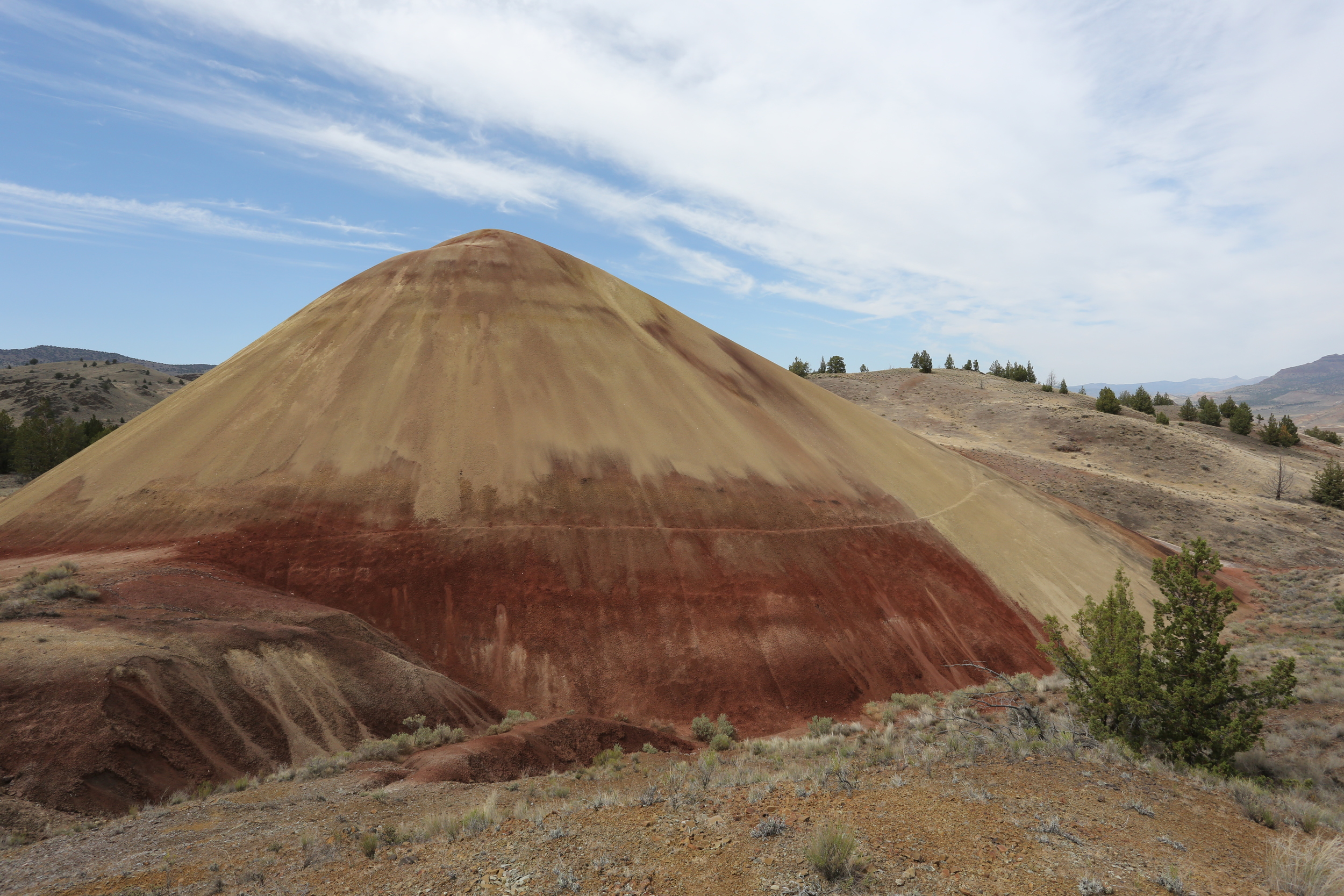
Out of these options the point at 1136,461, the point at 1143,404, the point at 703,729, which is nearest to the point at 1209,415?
the point at 1143,404

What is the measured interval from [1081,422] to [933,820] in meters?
63.7

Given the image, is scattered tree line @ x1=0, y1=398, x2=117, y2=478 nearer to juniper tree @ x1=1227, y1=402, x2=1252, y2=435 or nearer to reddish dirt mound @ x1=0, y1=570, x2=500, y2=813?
reddish dirt mound @ x1=0, y1=570, x2=500, y2=813

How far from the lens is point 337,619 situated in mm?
14680

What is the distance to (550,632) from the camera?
1664cm

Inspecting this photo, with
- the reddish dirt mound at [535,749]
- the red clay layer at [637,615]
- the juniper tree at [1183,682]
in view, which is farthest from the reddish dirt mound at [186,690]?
the juniper tree at [1183,682]

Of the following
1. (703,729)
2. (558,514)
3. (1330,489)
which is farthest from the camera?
(1330,489)

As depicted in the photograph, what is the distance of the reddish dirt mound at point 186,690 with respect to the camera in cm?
920

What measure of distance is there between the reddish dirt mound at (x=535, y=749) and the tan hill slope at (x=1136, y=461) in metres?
41.4

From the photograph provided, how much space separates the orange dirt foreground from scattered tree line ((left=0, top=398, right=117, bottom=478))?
31969 mm

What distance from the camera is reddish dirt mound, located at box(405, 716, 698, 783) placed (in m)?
10.6

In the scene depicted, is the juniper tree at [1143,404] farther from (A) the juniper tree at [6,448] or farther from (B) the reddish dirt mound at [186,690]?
(A) the juniper tree at [6,448]

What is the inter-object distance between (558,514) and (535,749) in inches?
326

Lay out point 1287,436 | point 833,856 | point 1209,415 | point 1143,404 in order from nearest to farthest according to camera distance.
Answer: point 833,856 < point 1287,436 < point 1209,415 < point 1143,404

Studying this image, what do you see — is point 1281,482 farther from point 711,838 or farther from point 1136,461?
point 711,838
